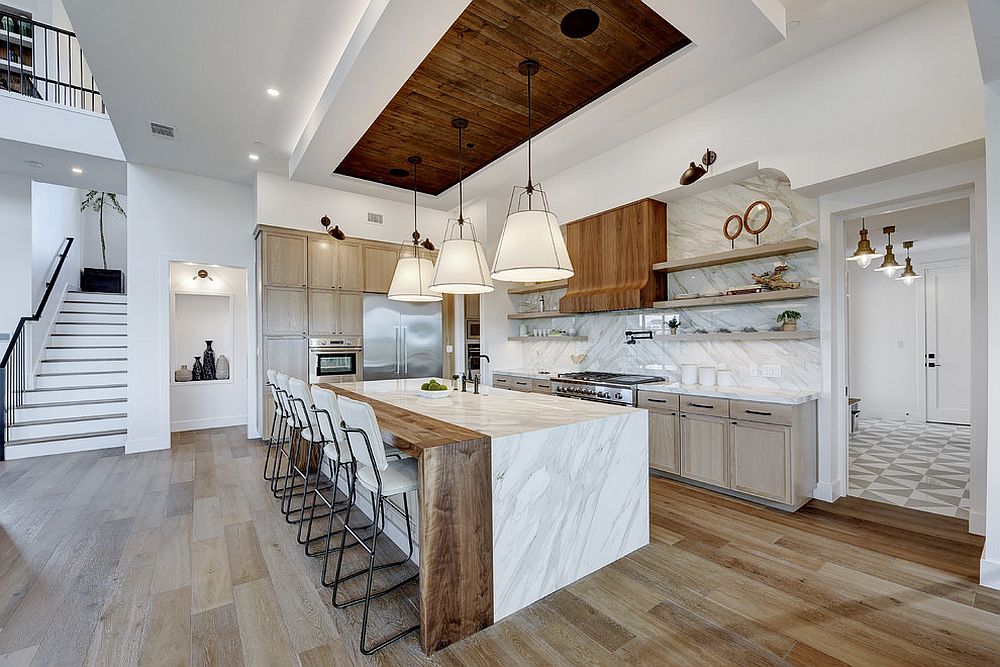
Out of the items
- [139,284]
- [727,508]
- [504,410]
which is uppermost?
[139,284]

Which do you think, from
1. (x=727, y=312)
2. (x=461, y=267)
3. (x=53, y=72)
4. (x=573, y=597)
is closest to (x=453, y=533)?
(x=573, y=597)

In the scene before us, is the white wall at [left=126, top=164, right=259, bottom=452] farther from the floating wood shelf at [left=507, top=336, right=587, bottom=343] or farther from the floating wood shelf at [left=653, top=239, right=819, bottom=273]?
the floating wood shelf at [left=653, top=239, right=819, bottom=273]

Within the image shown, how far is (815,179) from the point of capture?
10.8 feet

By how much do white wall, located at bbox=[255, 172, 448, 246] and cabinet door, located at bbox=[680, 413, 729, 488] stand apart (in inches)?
174

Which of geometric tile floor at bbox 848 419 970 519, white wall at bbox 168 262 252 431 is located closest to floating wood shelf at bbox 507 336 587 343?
geometric tile floor at bbox 848 419 970 519

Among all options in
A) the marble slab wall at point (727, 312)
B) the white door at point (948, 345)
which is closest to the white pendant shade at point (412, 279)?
the marble slab wall at point (727, 312)

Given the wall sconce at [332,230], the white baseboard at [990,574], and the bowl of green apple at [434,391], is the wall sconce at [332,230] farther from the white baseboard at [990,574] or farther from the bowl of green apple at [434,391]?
the white baseboard at [990,574]

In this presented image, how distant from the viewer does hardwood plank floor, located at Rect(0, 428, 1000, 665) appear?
1850 mm

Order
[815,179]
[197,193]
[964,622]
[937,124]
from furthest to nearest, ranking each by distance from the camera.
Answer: [197,193], [815,179], [937,124], [964,622]

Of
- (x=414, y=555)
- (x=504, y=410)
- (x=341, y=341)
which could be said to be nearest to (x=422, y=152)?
(x=341, y=341)

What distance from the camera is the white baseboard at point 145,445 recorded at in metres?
5.11

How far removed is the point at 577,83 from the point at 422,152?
185cm

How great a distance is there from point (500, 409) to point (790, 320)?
99.8 inches

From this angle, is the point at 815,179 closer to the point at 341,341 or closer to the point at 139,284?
the point at 341,341
